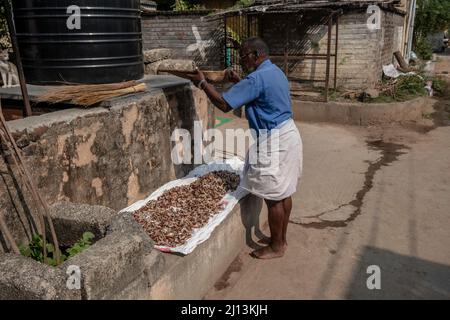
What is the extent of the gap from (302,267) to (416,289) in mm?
962

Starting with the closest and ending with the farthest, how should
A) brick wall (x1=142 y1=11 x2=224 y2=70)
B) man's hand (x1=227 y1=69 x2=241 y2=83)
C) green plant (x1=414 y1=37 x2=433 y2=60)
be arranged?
man's hand (x1=227 y1=69 x2=241 y2=83), brick wall (x1=142 y1=11 x2=224 y2=70), green plant (x1=414 y1=37 x2=433 y2=60)

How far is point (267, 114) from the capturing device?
11.4ft

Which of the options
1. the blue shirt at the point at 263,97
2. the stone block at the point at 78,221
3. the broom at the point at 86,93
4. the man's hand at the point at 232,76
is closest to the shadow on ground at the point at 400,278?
the blue shirt at the point at 263,97

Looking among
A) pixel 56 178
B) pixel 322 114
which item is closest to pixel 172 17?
pixel 322 114

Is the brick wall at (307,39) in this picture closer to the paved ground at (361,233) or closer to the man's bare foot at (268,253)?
the paved ground at (361,233)

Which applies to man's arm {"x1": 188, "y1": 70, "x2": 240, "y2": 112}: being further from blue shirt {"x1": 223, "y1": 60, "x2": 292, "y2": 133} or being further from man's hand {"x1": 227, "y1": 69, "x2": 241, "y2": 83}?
man's hand {"x1": 227, "y1": 69, "x2": 241, "y2": 83}

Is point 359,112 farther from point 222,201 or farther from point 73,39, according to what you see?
point 73,39

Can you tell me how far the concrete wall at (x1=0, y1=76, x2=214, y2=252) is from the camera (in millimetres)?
2830

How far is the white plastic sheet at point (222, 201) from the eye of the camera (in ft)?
9.96

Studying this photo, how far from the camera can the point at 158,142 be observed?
4184 millimetres

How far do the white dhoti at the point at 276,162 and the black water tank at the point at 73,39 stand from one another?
1748 mm

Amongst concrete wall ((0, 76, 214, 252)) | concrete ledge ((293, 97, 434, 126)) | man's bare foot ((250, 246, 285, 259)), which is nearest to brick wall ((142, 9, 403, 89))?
concrete ledge ((293, 97, 434, 126))

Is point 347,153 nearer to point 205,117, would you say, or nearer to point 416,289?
point 205,117

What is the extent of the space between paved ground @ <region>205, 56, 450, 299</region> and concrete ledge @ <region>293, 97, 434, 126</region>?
208 centimetres
